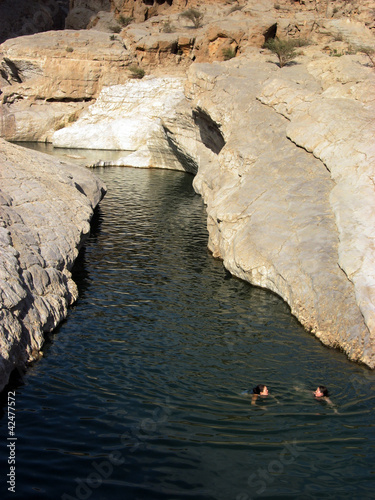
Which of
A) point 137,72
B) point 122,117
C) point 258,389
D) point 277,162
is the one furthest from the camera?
point 137,72

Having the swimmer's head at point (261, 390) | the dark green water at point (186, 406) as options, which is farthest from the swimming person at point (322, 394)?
the swimmer's head at point (261, 390)

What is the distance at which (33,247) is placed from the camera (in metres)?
15.4

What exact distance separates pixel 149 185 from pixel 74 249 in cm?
1915

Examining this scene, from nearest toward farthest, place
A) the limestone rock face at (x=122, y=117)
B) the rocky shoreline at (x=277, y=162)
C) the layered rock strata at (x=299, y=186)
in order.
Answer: the layered rock strata at (x=299, y=186), the rocky shoreline at (x=277, y=162), the limestone rock face at (x=122, y=117)

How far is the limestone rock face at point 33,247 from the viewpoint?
11961 millimetres

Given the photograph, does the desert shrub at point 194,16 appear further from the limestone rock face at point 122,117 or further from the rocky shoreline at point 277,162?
the limestone rock face at point 122,117

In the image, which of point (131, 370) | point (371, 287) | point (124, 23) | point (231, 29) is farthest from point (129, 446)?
point (124, 23)

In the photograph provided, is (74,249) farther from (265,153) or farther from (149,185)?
(149,185)

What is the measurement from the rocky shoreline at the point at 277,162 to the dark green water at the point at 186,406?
115 centimetres

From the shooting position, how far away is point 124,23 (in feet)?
217

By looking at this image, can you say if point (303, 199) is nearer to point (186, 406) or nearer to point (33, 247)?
point (33, 247)

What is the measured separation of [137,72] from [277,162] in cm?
4068

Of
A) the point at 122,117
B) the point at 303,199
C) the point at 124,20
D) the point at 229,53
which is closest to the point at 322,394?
the point at 303,199

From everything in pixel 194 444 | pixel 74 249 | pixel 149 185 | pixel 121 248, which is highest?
pixel 194 444
